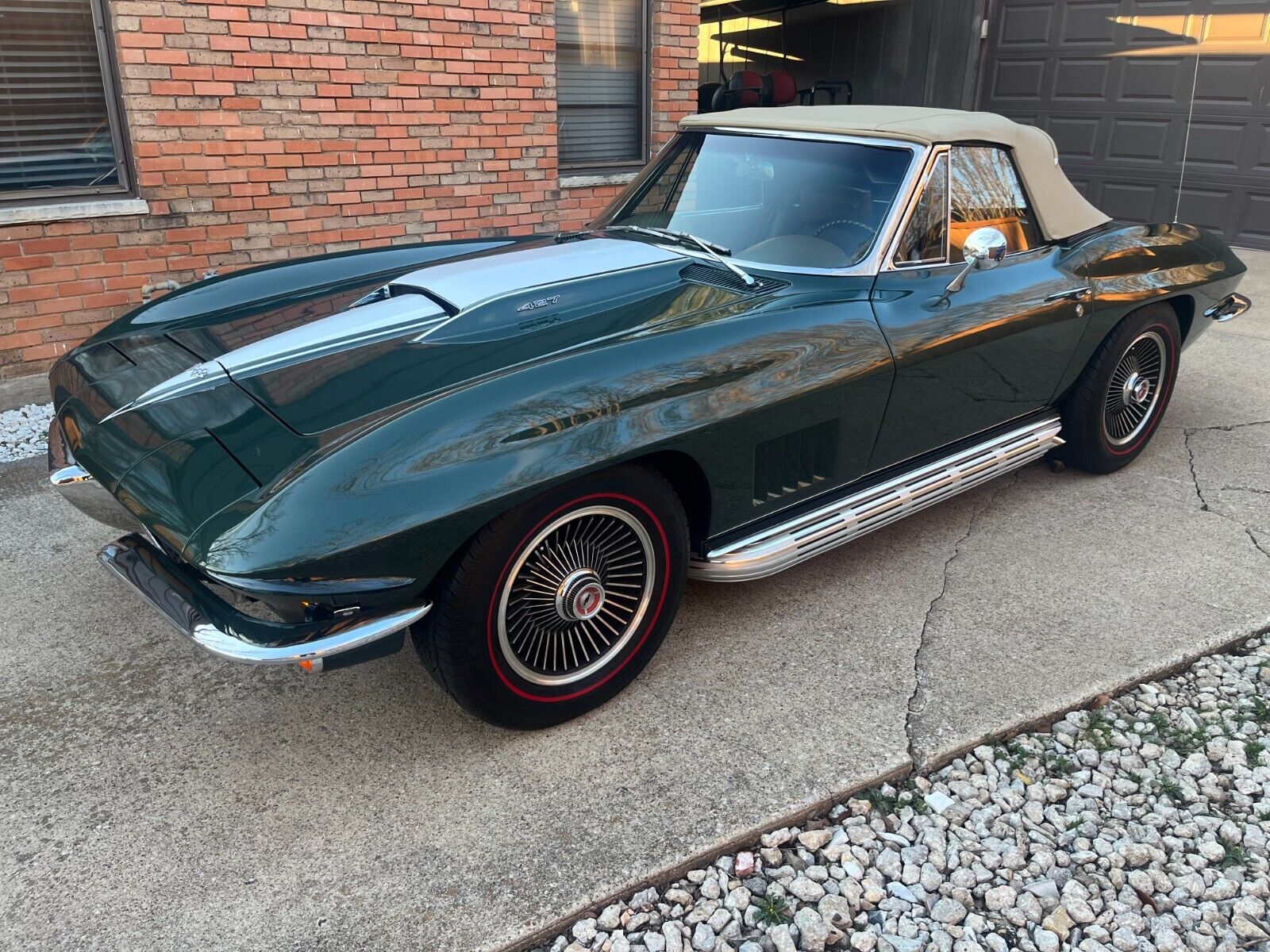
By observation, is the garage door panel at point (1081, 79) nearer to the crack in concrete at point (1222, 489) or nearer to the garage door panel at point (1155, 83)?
the garage door panel at point (1155, 83)

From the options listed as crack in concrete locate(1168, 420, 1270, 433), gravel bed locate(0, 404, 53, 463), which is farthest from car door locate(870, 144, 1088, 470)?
Result: gravel bed locate(0, 404, 53, 463)

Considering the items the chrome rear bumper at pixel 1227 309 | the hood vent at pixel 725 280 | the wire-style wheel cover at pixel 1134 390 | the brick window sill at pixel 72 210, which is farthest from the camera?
the brick window sill at pixel 72 210

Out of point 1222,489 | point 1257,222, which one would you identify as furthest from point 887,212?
point 1257,222

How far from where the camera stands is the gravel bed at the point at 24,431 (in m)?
4.50

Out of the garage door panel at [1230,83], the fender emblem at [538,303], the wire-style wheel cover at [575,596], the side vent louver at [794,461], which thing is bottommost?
the wire-style wheel cover at [575,596]

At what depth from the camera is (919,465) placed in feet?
10.7

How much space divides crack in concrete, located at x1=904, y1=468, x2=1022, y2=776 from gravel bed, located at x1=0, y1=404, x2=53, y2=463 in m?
3.94

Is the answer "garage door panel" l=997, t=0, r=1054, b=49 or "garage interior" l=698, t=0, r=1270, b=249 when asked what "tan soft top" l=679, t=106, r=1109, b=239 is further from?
"garage door panel" l=997, t=0, r=1054, b=49

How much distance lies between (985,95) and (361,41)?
7.12m

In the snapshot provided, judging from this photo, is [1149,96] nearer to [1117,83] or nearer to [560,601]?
[1117,83]

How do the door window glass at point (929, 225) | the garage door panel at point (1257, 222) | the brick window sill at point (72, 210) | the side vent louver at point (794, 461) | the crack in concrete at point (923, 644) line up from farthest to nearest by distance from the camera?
the garage door panel at point (1257, 222)
the brick window sill at point (72, 210)
the door window glass at point (929, 225)
the side vent louver at point (794, 461)
the crack in concrete at point (923, 644)

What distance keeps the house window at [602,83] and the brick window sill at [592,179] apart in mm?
83

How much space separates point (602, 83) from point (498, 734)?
5537mm

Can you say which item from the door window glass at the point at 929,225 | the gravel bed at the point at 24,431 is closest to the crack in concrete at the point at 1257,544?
the door window glass at the point at 929,225
